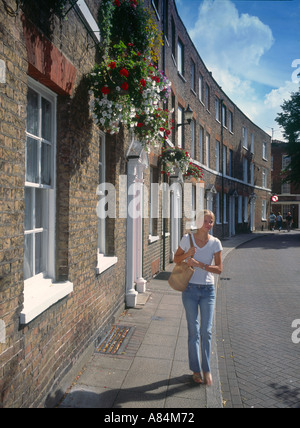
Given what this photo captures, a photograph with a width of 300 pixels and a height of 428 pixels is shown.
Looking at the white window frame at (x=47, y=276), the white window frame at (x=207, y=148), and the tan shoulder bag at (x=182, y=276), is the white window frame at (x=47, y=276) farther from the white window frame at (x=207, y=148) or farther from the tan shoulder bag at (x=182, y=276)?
the white window frame at (x=207, y=148)

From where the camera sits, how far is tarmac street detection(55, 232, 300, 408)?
146 inches

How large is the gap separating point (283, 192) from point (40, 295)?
1765 inches

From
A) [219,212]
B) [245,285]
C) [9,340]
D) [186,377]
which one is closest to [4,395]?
[9,340]

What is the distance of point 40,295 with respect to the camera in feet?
10.9

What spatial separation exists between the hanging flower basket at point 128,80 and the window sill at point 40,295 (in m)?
1.95

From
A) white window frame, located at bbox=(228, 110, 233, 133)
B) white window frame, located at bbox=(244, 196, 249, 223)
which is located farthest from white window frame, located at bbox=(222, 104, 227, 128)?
white window frame, located at bbox=(244, 196, 249, 223)

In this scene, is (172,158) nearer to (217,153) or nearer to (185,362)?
(185,362)

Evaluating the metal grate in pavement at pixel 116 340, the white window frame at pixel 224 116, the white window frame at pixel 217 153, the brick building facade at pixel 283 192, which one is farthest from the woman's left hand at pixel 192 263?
the brick building facade at pixel 283 192

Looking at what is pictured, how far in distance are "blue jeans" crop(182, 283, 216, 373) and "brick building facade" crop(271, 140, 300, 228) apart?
42039 mm

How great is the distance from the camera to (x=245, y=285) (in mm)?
10047

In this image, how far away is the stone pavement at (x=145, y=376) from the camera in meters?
3.59

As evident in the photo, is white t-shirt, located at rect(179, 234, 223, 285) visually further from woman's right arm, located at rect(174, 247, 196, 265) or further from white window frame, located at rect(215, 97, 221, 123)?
white window frame, located at rect(215, 97, 221, 123)

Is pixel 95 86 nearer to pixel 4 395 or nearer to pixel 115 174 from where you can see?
pixel 115 174

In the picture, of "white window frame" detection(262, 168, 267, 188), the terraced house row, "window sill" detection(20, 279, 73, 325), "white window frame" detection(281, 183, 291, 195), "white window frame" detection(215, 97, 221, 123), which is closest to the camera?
the terraced house row
